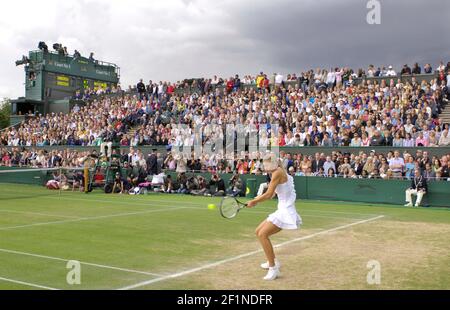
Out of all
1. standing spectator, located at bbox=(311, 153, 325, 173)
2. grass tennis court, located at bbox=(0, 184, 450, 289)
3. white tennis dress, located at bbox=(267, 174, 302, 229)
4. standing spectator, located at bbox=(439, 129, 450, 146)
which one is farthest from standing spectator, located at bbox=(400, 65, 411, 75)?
white tennis dress, located at bbox=(267, 174, 302, 229)

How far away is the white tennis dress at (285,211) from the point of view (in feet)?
27.3

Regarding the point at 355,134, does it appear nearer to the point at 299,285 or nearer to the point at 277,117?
the point at 277,117

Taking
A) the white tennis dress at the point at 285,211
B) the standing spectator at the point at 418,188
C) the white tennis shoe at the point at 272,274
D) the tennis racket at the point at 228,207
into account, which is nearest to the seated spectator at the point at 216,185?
the standing spectator at the point at 418,188

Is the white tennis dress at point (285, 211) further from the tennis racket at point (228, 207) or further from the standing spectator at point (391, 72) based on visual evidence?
the standing spectator at point (391, 72)

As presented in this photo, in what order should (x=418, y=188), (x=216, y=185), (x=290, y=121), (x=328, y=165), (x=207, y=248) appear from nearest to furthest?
(x=207, y=248), (x=418, y=188), (x=328, y=165), (x=216, y=185), (x=290, y=121)

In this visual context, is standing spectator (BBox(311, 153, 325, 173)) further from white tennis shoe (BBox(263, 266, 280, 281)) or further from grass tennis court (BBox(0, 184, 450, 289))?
white tennis shoe (BBox(263, 266, 280, 281))

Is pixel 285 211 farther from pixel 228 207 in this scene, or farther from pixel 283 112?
pixel 283 112

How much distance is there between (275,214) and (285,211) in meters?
0.18

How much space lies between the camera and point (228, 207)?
8805mm

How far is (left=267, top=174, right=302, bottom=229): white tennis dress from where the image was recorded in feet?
27.3

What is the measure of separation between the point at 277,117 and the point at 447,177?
1035cm

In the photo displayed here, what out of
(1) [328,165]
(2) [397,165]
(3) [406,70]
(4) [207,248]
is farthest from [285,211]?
(3) [406,70]
